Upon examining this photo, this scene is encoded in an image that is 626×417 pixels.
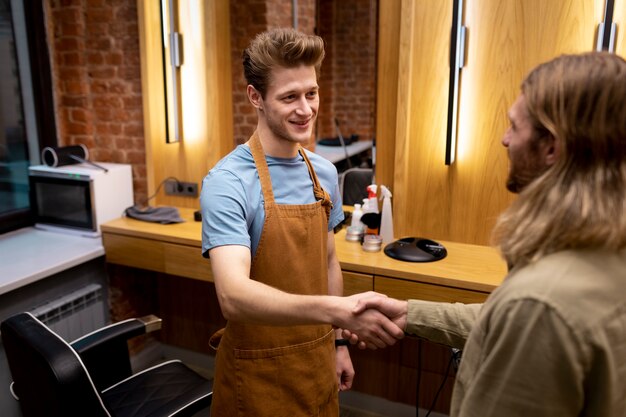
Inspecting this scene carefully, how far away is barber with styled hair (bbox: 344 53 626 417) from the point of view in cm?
79

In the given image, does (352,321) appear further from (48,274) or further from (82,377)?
(48,274)

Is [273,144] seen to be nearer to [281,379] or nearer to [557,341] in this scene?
[281,379]

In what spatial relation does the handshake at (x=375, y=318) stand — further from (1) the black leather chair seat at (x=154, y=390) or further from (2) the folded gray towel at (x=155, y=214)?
(2) the folded gray towel at (x=155, y=214)

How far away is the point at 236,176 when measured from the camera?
152 centimetres

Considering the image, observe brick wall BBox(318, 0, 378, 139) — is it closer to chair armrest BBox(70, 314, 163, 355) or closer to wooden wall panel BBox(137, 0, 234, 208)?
wooden wall panel BBox(137, 0, 234, 208)

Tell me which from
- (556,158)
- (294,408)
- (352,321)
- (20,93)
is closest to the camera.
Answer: (556,158)

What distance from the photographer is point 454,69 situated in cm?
232

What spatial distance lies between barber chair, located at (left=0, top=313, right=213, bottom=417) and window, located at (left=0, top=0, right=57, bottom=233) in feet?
4.02

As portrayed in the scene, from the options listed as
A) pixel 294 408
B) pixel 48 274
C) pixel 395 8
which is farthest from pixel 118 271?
pixel 395 8

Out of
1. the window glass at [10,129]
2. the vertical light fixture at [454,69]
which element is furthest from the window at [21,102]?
the vertical light fixture at [454,69]

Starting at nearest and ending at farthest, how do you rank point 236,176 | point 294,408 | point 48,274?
point 236,176, point 294,408, point 48,274

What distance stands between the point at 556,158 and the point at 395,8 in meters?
1.80

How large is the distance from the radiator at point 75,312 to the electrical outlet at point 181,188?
67cm

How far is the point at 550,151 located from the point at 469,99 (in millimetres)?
1603
